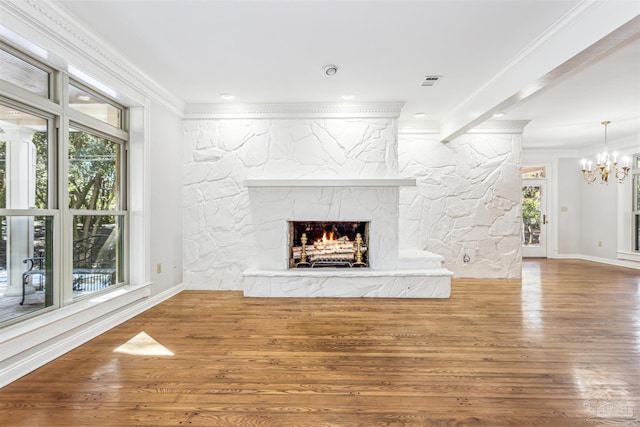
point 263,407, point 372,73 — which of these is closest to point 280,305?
point 263,407

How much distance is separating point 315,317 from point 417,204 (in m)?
2.77

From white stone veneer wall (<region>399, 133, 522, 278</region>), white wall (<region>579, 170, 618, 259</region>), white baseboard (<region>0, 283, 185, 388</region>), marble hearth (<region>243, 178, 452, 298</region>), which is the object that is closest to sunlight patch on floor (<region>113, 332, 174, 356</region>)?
white baseboard (<region>0, 283, 185, 388</region>)

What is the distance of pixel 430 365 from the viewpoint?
216 centimetres

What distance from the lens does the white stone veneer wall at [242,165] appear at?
4234mm

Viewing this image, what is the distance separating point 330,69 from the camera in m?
3.13

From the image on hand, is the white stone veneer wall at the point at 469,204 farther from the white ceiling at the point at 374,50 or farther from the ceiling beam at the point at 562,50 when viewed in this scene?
the ceiling beam at the point at 562,50

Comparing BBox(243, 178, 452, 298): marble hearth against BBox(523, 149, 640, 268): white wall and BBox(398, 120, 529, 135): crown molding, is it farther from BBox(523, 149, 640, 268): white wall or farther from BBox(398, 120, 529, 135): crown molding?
BBox(523, 149, 640, 268): white wall

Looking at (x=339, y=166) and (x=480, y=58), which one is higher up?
(x=480, y=58)

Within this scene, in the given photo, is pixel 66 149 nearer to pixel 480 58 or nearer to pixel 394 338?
pixel 394 338

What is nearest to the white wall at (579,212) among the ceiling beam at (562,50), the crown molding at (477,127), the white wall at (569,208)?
the white wall at (569,208)

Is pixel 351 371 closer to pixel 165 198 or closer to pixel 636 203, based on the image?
pixel 165 198

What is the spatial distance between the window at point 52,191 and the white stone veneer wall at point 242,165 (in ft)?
3.83

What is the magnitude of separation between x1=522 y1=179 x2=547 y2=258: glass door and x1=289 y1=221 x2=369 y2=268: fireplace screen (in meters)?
5.11

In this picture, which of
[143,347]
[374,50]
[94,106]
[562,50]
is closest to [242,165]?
[94,106]
